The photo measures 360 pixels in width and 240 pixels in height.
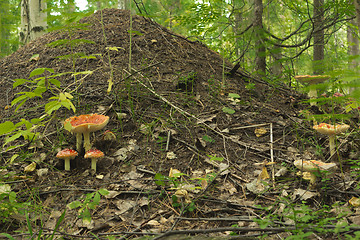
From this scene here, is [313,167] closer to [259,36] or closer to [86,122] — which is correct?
[86,122]

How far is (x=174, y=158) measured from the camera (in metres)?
3.13

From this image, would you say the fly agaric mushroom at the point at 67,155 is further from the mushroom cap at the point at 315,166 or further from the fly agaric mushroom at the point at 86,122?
the mushroom cap at the point at 315,166

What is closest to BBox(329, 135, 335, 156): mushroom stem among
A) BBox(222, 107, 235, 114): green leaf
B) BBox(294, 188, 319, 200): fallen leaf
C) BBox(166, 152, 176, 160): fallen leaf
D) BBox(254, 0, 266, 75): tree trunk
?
BBox(294, 188, 319, 200): fallen leaf

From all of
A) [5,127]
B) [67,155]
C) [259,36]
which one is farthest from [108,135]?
[259,36]

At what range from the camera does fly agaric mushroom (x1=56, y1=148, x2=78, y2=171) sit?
2861 millimetres

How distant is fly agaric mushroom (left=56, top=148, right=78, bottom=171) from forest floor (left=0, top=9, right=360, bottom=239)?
0.38ft

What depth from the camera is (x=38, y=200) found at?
262cm

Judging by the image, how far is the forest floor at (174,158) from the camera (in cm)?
221

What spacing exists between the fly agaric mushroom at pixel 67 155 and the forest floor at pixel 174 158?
0.12 meters

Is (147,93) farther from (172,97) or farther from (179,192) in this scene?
(179,192)

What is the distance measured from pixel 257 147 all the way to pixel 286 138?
0.50 m

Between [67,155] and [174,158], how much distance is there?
121 cm

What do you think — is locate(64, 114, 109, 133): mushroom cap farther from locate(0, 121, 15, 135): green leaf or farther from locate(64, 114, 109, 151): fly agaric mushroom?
locate(0, 121, 15, 135): green leaf

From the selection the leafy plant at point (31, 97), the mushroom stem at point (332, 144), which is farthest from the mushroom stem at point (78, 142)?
the mushroom stem at point (332, 144)
